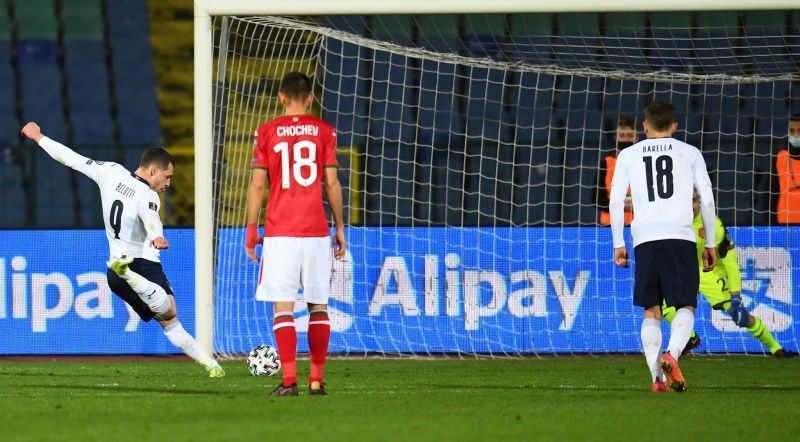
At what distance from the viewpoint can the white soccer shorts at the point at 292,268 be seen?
7.59m

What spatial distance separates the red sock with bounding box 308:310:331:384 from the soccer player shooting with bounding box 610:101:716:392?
1661 mm

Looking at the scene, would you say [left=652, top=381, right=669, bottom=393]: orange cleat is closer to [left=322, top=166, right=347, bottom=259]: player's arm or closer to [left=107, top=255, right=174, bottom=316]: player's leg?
[left=322, top=166, right=347, bottom=259]: player's arm

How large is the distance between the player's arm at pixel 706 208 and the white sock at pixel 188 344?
3.52 meters

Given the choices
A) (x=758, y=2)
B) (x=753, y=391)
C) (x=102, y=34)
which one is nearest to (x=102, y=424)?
(x=753, y=391)

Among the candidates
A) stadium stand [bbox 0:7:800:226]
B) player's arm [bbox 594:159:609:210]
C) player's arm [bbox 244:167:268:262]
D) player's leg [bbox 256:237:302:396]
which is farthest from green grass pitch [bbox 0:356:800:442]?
stadium stand [bbox 0:7:800:226]

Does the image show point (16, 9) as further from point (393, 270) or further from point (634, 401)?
point (634, 401)

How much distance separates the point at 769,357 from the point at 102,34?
36.7 feet

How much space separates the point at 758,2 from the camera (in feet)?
37.3

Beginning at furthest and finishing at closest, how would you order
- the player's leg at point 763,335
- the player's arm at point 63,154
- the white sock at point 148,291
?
the player's leg at point 763,335
the white sock at point 148,291
the player's arm at point 63,154

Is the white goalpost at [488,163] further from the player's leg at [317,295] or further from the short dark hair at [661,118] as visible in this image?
the player's leg at [317,295]

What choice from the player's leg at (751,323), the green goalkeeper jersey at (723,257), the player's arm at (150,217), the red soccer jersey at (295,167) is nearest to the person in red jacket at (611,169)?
the green goalkeeper jersey at (723,257)

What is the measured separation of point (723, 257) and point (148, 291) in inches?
181

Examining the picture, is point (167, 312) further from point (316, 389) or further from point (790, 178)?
point (790, 178)

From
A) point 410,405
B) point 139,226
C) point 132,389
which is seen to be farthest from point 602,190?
point 410,405
